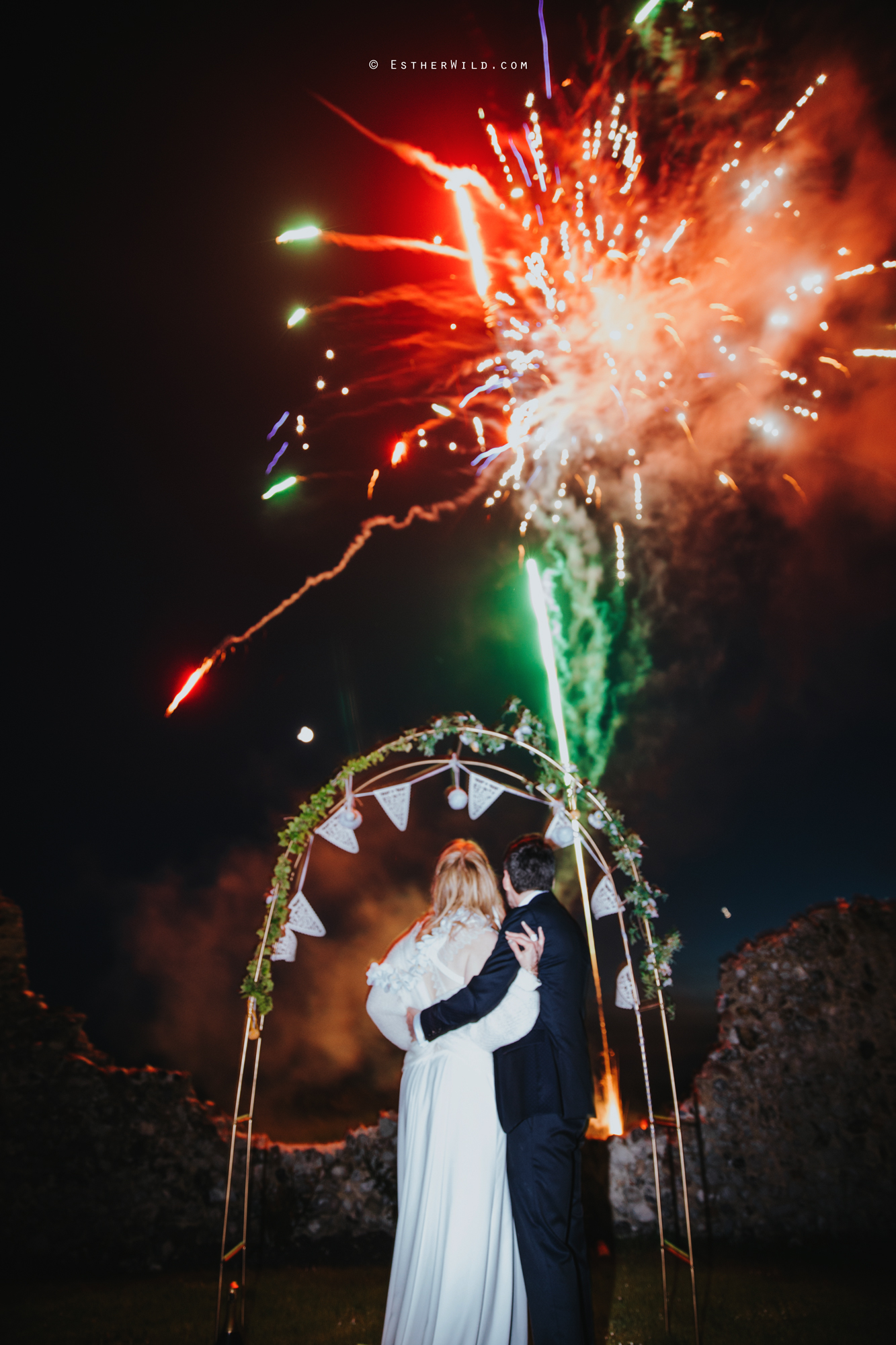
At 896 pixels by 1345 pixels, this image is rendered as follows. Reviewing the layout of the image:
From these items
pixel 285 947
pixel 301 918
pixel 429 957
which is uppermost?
pixel 301 918

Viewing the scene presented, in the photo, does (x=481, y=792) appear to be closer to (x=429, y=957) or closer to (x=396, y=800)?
(x=396, y=800)

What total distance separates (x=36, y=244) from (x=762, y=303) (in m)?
9.24

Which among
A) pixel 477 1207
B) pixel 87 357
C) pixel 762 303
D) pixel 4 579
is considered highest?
pixel 762 303

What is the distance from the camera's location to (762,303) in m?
8.49

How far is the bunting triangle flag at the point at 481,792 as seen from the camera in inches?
188

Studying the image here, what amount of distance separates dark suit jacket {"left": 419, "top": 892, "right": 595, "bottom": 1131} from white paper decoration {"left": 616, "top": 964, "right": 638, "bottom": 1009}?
161cm

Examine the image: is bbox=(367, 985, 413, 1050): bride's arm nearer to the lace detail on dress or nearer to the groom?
the lace detail on dress

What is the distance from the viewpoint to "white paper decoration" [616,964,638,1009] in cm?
436

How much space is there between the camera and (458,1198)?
273 cm

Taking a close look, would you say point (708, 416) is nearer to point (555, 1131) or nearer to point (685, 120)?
point (685, 120)

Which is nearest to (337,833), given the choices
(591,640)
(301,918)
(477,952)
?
(301,918)

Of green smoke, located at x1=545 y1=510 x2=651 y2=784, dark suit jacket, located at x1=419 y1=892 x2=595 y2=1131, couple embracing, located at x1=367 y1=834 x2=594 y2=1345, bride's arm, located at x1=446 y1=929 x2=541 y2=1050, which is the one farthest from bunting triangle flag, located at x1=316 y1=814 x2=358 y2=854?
green smoke, located at x1=545 y1=510 x2=651 y2=784

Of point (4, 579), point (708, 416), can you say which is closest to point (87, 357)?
point (4, 579)

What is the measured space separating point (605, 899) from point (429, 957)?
1707 millimetres
